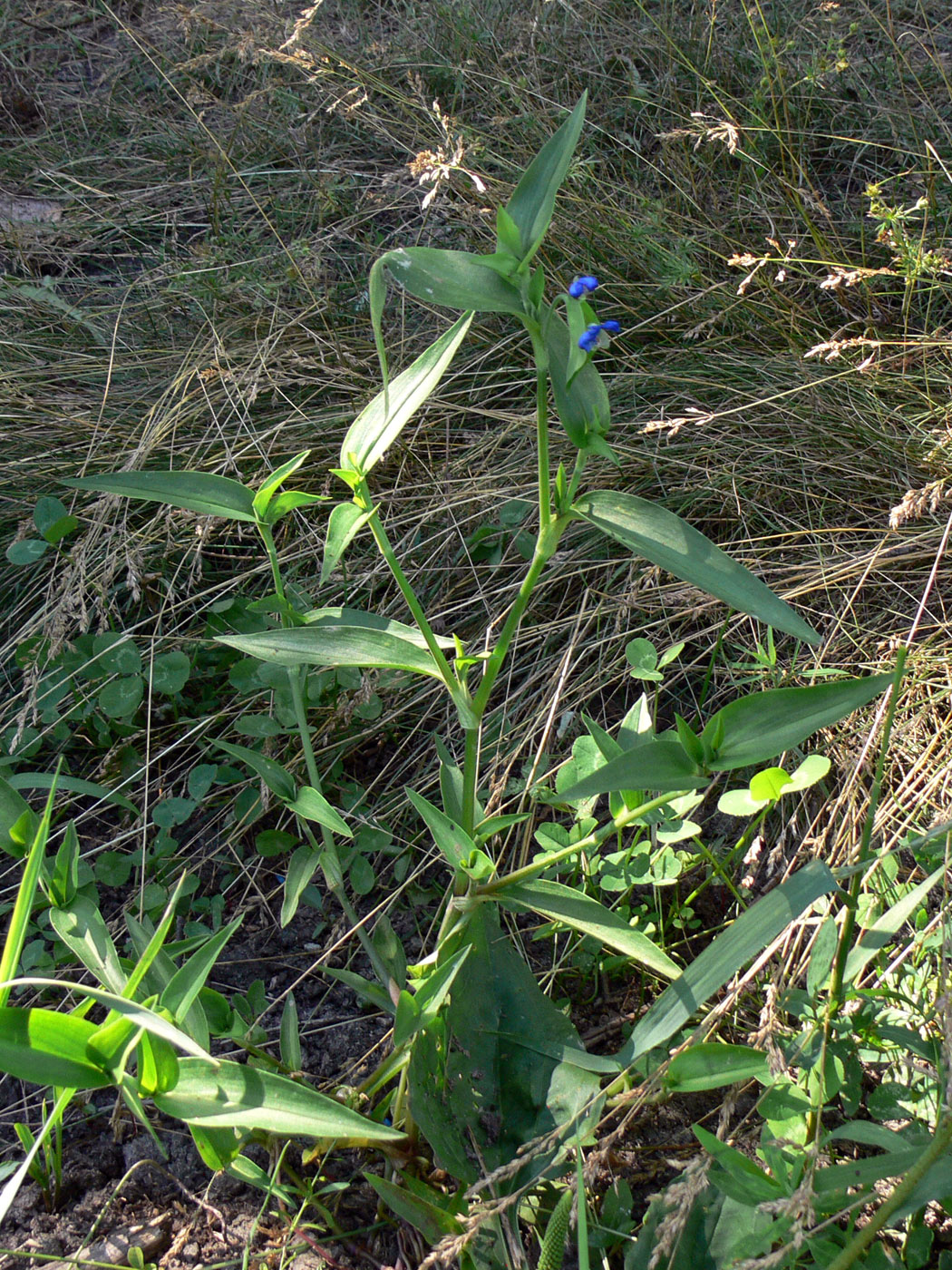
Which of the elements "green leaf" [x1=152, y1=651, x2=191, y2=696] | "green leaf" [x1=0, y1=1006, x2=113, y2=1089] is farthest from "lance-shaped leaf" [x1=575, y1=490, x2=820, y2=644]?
"green leaf" [x1=152, y1=651, x2=191, y2=696]

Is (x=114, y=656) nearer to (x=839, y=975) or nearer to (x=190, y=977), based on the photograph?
(x=190, y=977)

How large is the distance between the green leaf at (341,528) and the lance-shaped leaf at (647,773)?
371 mm

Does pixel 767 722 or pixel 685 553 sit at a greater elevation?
pixel 685 553

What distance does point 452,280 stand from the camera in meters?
0.88

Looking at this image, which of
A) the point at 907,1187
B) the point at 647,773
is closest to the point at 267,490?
the point at 647,773

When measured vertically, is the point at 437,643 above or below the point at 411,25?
below

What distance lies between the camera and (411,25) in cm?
298

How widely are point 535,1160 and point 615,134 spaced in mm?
2516

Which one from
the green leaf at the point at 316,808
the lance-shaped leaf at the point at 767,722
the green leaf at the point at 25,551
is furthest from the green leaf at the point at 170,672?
the lance-shaped leaf at the point at 767,722

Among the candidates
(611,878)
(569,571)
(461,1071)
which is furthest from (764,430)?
(461,1071)

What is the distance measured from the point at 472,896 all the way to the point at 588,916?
0.13 meters

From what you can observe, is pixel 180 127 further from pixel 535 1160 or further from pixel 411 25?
pixel 535 1160

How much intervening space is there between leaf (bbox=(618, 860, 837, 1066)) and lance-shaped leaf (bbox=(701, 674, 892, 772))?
123 millimetres

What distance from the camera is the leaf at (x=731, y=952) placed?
0.85m
